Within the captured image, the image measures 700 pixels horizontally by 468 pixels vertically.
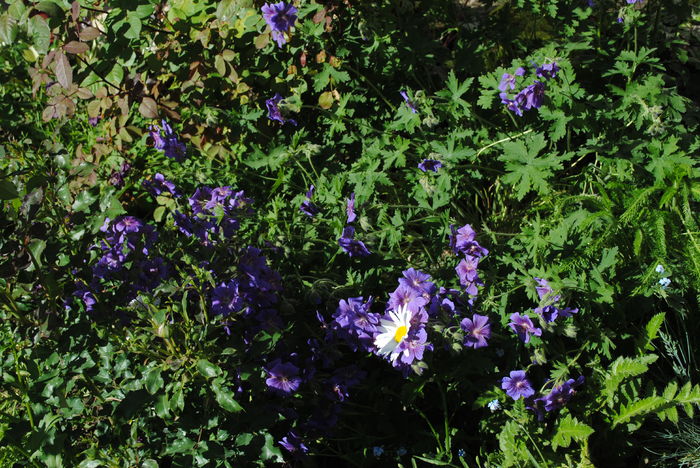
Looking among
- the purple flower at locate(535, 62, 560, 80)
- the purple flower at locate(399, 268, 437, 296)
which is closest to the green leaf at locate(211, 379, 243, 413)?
the purple flower at locate(399, 268, 437, 296)

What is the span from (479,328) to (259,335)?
2.04ft

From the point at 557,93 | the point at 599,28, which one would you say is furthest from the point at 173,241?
the point at 599,28

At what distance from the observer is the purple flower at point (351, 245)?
2.07m

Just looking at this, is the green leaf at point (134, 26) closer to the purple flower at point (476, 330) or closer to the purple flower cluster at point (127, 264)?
the purple flower cluster at point (127, 264)

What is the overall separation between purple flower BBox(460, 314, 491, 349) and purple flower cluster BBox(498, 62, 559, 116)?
882mm

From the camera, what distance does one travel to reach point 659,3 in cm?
286

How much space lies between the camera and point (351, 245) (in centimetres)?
208

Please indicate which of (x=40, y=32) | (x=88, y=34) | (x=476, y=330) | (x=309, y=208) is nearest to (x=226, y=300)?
(x=309, y=208)

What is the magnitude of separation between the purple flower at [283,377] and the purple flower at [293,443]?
0.18 meters

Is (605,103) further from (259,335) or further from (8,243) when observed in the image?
(8,243)

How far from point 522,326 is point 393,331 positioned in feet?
1.31

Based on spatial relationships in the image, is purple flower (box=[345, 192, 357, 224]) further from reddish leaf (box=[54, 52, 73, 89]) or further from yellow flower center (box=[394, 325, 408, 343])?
reddish leaf (box=[54, 52, 73, 89])

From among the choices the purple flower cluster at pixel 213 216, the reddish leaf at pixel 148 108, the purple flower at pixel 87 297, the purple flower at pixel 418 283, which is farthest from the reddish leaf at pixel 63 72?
the purple flower at pixel 418 283

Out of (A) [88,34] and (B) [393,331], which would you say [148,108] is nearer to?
(A) [88,34]
